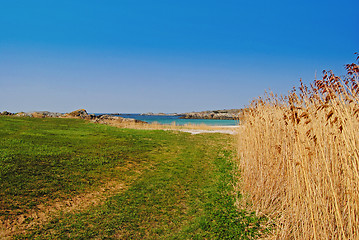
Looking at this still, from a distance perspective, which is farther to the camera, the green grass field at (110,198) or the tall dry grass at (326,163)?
the green grass field at (110,198)

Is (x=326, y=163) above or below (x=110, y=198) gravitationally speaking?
above

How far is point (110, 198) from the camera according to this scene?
5.65 meters

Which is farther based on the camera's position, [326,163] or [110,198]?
[110,198]

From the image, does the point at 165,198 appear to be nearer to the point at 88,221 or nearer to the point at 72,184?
the point at 88,221

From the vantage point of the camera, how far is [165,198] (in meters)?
5.86

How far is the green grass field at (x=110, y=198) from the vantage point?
166 inches

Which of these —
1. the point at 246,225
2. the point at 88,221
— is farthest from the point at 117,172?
the point at 246,225

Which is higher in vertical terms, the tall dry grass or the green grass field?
the tall dry grass

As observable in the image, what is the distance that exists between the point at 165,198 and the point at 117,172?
8.36ft

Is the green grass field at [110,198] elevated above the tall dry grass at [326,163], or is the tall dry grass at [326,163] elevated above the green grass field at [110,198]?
the tall dry grass at [326,163]

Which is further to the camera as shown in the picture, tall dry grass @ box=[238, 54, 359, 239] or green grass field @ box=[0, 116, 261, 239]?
green grass field @ box=[0, 116, 261, 239]

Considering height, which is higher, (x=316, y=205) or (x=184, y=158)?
(x=316, y=205)

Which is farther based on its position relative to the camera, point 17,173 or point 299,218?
point 17,173

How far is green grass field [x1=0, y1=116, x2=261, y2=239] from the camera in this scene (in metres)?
4.23
